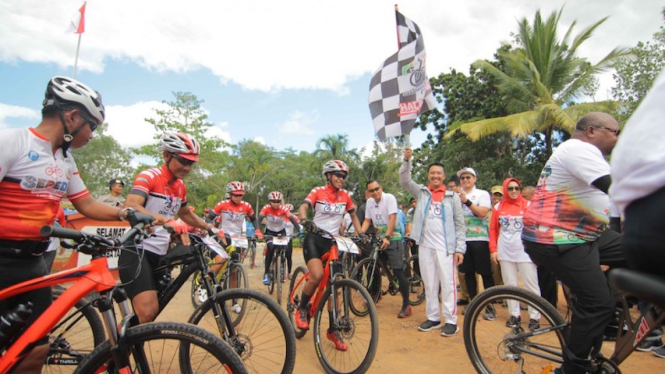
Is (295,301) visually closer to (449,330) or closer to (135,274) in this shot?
(449,330)

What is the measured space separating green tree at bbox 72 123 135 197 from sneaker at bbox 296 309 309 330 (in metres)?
42.2

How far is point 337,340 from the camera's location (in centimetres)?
376

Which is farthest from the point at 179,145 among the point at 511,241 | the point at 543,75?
the point at 543,75

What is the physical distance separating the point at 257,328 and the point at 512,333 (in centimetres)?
205

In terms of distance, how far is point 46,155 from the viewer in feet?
7.52

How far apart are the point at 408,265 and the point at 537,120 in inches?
451

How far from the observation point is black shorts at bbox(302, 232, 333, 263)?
174 inches

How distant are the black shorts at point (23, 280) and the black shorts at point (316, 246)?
2578 millimetres

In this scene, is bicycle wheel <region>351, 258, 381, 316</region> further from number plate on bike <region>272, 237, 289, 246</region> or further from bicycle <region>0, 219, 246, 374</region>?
bicycle <region>0, 219, 246, 374</region>

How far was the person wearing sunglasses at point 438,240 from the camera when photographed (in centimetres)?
477

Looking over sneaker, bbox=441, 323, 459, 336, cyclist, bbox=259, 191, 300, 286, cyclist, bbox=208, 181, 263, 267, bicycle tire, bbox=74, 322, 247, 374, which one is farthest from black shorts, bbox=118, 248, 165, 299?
cyclist, bbox=259, 191, 300, 286

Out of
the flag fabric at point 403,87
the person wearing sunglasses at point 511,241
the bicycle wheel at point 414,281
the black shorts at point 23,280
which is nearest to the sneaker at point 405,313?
the bicycle wheel at point 414,281

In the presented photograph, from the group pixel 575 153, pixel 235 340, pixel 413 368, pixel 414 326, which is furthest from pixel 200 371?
pixel 414 326

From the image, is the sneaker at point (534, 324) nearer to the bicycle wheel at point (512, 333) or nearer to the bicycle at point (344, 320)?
the bicycle wheel at point (512, 333)
